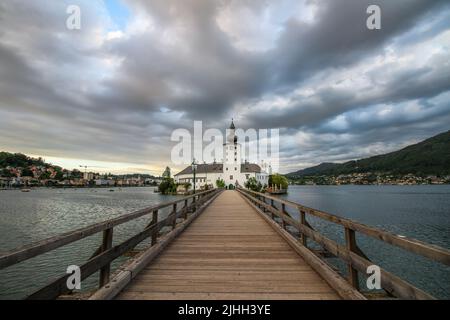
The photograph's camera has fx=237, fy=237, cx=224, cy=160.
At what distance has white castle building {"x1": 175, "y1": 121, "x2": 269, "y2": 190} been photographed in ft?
279

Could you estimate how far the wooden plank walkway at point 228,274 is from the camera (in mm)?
3341

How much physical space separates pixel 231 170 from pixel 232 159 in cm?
408

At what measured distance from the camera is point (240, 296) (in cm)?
329

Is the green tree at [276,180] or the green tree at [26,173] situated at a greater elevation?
the green tree at [26,173]

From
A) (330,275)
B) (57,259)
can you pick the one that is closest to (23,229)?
(57,259)

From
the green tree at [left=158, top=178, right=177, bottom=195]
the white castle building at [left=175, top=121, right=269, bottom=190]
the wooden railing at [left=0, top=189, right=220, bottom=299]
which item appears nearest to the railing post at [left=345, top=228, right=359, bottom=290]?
the wooden railing at [left=0, top=189, right=220, bottom=299]

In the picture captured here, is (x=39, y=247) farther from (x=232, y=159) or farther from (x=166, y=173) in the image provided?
(x=166, y=173)

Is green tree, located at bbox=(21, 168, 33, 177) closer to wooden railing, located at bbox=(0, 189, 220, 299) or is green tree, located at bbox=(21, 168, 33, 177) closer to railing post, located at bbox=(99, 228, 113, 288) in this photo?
wooden railing, located at bbox=(0, 189, 220, 299)

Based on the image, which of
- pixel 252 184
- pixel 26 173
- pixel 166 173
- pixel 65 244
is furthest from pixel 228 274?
pixel 26 173

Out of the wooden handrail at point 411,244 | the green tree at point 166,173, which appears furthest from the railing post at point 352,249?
the green tree at point 166,173

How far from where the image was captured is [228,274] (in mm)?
4098

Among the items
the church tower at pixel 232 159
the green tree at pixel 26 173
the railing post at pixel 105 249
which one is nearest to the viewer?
the railing post at pixel 105 249

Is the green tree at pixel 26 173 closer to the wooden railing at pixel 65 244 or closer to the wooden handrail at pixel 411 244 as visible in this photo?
the wooden railing at pixel 65 244

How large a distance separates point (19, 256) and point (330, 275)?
12.4ft
